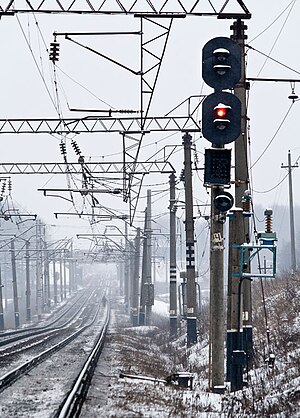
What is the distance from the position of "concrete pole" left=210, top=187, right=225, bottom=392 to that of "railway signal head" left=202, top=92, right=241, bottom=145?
99 centimetres

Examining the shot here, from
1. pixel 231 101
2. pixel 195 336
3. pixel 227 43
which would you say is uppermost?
pixel 227 43

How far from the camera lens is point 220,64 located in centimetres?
1168

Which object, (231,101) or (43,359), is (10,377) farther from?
(231,101)

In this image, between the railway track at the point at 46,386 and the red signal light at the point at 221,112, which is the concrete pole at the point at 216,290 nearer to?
the red signal light at the point at 221,112

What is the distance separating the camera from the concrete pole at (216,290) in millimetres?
12477

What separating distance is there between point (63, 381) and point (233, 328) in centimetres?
417

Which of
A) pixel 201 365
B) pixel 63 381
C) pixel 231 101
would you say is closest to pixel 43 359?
pixel 201 365

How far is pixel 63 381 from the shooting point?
17812mm

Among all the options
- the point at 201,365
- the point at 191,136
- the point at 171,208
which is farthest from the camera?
the point at 171,208

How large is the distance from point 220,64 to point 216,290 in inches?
135

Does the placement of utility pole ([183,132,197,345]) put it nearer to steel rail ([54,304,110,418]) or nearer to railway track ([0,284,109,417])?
railway track ([0,284,109,417])

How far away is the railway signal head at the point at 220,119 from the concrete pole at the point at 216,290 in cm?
99

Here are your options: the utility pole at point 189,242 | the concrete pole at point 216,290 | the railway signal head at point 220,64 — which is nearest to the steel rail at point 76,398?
the concrete pole at point 216,290

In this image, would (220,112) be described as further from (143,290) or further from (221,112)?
(143,290)
